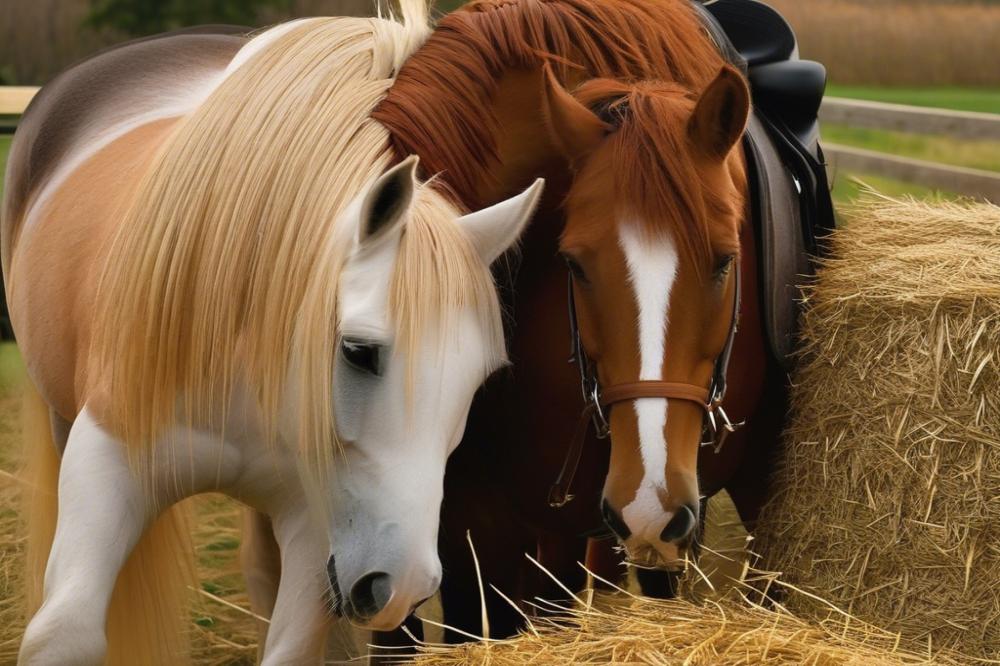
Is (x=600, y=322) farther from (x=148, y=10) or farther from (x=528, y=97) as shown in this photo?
(x=148, y=10)

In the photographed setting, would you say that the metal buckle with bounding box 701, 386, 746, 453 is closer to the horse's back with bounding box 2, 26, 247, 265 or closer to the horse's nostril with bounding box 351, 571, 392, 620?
the horse's nostril with bounding box 351, 571, 392, 620

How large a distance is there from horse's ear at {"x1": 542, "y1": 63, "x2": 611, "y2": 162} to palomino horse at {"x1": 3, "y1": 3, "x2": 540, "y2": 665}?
0.20m

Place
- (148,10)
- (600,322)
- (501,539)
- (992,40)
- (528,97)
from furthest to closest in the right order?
1. (992,40)
2. (148,10)
3. (501,539)
4. (528,97)
5. (600,322)

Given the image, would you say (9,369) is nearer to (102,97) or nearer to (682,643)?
(102,97)

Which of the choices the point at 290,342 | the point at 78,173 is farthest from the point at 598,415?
the point at 78,173

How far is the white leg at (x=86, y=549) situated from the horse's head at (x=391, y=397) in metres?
0.41

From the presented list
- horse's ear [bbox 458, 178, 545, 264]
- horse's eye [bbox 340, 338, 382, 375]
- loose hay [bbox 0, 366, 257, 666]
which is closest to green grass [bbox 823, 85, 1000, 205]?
loose hay [bbox 0, 366, 257, 666]

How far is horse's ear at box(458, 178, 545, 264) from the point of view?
231 centimetres

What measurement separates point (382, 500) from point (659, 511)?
481mm

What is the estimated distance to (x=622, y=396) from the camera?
2299 mm

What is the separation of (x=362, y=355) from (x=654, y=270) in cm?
54

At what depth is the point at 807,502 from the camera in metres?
2.71

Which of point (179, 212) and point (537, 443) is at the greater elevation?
point (179, 212)

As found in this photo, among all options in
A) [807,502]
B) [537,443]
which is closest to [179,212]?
[537,443]
